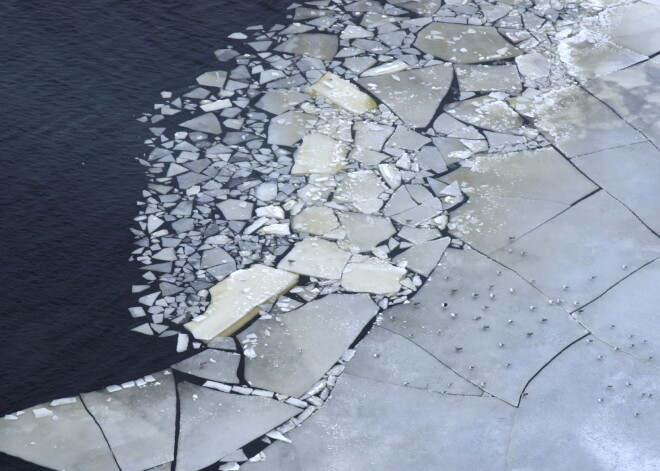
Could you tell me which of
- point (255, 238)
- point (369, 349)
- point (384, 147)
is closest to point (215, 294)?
point (255, 238)

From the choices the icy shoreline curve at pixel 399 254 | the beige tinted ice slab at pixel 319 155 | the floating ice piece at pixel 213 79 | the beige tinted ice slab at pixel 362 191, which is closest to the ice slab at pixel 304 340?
the icy shoreline curve at pixel 399 254

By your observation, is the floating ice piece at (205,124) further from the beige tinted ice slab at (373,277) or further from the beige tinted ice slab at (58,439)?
the beige tinted ice slab at (58,439)

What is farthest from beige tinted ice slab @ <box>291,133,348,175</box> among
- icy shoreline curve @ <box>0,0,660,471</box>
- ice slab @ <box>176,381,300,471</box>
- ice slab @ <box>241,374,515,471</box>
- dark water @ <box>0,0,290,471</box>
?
ice slab @ <box>176,381,300,471</box>

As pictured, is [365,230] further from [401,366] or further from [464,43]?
[464,43]

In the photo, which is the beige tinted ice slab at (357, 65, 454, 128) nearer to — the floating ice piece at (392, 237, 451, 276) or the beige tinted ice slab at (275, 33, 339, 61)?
the beige tinted ice slab at (275, 33, 339, 61)

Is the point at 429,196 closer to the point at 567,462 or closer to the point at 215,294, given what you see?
the point at 215,294
